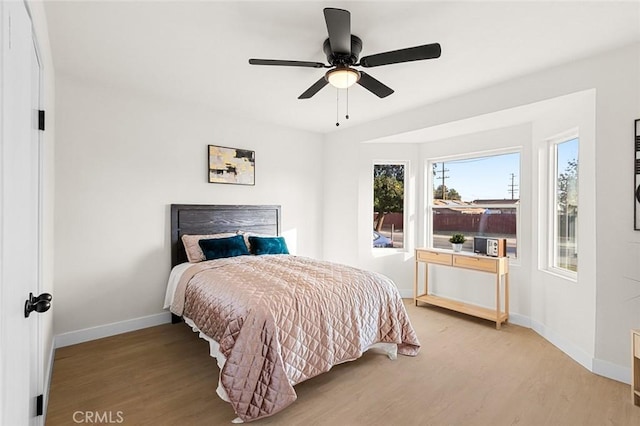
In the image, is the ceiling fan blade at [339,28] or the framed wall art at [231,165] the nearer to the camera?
the ceiling fan blade at [339,28]

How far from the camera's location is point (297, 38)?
231 cm

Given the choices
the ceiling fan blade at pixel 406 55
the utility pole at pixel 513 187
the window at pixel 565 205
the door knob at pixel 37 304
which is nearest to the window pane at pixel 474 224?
the utility pole at pixel 513 187

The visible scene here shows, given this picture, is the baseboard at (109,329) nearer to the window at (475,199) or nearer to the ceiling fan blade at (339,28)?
the ceiling fan blade at (339,28)

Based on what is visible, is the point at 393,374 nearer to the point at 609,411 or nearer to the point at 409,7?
the point at 609,411

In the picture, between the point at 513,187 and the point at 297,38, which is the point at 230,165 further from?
the point at 513,187

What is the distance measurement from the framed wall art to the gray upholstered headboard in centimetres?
36

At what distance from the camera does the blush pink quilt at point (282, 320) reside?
78.0 inches

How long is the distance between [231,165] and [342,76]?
234 cm

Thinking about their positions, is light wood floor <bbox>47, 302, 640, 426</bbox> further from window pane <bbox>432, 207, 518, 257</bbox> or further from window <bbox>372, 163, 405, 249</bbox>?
window <bbox>372, 163, 405, 249</bbox>

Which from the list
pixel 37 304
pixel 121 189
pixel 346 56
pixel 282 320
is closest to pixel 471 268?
pixel 282 320

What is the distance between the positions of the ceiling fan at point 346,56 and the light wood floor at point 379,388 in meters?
2.30

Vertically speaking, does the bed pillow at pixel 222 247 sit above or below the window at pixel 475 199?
below

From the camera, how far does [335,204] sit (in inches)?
200

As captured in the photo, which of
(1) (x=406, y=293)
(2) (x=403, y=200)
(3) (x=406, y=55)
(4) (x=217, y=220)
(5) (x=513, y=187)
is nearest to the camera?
(3) (x=406, y=55)
